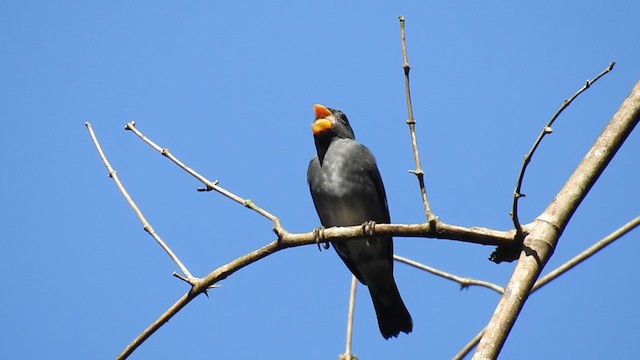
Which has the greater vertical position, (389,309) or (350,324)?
(389,309)

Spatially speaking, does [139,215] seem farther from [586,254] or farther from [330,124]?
[330,124]

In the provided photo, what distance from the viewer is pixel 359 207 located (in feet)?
21.1

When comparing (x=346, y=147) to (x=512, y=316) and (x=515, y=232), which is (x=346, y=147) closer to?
(x=515, y=232)

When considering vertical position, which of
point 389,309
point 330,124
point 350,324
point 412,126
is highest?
point 330,124

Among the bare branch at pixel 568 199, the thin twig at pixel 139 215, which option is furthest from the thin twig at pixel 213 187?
the bare branch at pixel 568 199

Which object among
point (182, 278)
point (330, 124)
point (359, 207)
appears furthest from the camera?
point (330, 124)

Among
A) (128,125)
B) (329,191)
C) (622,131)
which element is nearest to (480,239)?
(622,131)

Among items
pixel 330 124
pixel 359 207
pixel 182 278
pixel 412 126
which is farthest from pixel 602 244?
pixel 330 124

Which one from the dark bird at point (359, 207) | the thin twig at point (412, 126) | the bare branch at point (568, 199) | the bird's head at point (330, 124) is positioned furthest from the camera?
the bird's head at point (330, 124)

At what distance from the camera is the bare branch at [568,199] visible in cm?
301

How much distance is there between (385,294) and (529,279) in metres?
3.78

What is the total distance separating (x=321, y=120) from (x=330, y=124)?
0.11 m

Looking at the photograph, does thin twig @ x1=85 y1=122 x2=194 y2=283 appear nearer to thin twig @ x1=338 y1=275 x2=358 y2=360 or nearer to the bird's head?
thin twig @ x1=338 y1=275 x2=358 y2=360

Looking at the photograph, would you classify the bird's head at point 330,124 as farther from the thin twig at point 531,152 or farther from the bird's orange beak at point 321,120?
the thin twig at point 531,152
